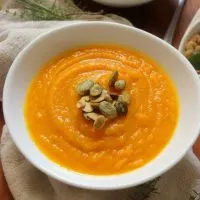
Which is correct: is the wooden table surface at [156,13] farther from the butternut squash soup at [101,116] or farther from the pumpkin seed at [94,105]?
the pumpkin seed at [94,105]

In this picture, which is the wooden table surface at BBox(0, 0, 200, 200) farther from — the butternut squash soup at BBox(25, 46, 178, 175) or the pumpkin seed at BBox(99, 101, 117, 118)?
the pumpkin seed at BBox(99, 101, 117, 118)

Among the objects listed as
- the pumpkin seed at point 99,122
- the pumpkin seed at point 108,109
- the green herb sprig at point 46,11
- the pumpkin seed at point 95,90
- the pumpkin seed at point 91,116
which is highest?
the pumpkin seed at point 95,90

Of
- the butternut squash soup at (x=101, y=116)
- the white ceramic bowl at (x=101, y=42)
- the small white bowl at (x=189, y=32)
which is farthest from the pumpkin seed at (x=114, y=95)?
the small white bowl at (x=189, y=32)

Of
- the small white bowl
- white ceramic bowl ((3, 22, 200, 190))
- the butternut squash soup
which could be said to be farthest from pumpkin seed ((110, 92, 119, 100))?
the small white bowl

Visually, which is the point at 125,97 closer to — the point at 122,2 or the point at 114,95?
the point at 114,95

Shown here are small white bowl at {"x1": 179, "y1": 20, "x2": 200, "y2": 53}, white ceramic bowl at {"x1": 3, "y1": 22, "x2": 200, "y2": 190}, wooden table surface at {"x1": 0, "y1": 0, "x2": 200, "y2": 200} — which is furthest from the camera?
wooden table surface at {"x1": 0, "y1": 0, "x2": 200, "y2": 200}

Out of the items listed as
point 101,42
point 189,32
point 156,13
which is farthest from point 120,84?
point 156,13

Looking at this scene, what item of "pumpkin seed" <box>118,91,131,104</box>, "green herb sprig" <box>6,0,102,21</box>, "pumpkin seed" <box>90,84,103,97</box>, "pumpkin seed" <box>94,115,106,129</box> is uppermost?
A: "pumpkin seed" <box>118,91,131,104</box>
